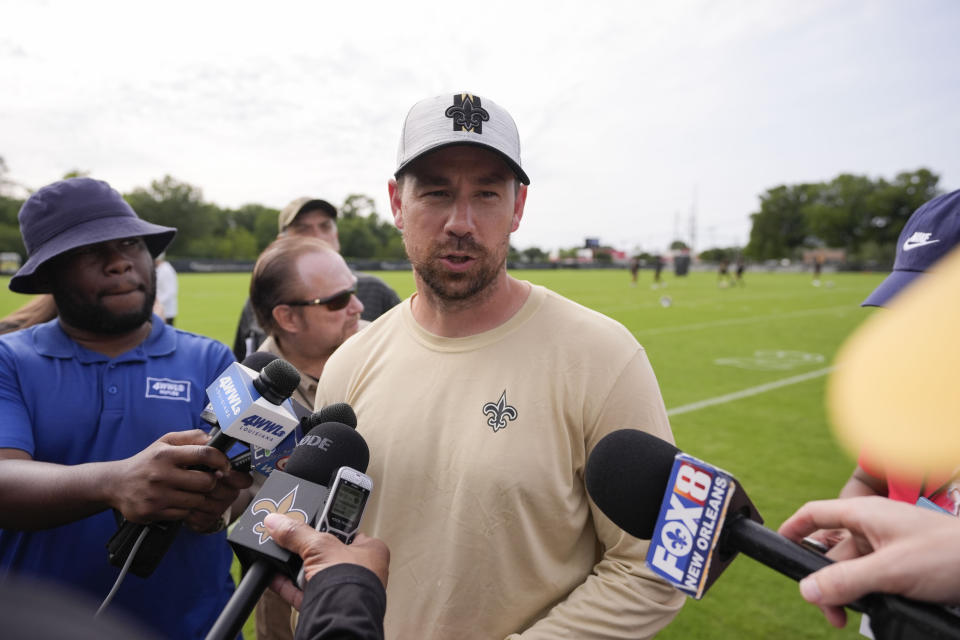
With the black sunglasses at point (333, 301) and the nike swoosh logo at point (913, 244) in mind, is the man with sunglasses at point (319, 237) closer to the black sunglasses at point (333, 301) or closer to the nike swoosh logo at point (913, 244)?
the black sunglasses at point (333, 301)

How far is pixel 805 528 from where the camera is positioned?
3.40ft

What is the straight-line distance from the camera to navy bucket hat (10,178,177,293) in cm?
219

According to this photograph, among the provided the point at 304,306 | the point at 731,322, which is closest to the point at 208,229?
the point at 731,322

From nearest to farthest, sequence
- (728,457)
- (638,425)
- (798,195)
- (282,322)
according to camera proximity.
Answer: (638,425), (282,322), (728,457), (798,195)

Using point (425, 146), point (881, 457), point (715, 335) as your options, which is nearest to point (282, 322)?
point (425, 146)

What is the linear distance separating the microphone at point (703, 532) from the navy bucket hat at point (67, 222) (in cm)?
217

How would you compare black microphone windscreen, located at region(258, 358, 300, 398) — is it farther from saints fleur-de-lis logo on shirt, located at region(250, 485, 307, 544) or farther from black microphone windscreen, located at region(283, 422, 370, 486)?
saints fleur-de-lis logo on shirt, located at region(250, 485, 307, 544)

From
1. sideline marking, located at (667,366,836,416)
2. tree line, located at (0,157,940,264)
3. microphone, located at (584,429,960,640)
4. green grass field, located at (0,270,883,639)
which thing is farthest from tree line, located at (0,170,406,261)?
microphone, located at (584,429,960,640)

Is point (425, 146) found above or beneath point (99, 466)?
above

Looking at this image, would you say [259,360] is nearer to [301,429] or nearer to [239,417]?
[301,429]

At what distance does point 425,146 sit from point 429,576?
1.32 meters

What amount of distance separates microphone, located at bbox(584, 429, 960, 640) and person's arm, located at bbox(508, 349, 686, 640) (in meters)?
0.52

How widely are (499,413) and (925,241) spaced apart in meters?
1.51

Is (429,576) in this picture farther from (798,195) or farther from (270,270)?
(798,195)
